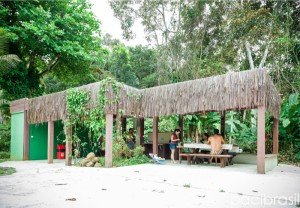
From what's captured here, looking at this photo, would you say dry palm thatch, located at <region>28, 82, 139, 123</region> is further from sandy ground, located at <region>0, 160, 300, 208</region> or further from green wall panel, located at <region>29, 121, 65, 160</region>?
sandy ground, located at <region>0, 160, 300, 208</region>

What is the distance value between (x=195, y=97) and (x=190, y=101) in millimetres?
265

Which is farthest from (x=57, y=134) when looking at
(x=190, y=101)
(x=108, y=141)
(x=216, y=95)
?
(x=216, y=95)

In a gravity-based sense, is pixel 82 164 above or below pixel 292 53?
below

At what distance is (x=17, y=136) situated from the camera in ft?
57.2

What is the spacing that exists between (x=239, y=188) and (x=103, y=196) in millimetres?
3161

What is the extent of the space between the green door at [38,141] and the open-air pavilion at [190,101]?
0.93m

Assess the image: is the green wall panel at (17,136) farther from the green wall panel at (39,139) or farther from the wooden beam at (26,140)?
the green wall panel at (39,139)

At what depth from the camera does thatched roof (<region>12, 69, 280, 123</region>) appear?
1082 cm

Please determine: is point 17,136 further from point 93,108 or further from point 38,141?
point 93,108

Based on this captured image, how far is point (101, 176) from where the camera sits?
9.70 m

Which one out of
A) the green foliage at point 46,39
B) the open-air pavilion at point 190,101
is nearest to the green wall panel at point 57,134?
the open-air pavilion at point 190,101

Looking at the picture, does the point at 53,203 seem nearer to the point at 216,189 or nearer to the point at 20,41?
the point at 216,189

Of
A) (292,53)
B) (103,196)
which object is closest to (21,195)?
(103,196)

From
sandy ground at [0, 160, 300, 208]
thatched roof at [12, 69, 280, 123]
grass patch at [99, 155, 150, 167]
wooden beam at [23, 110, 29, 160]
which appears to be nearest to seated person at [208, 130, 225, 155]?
thatched roof at [12, 69, 280, 123]
